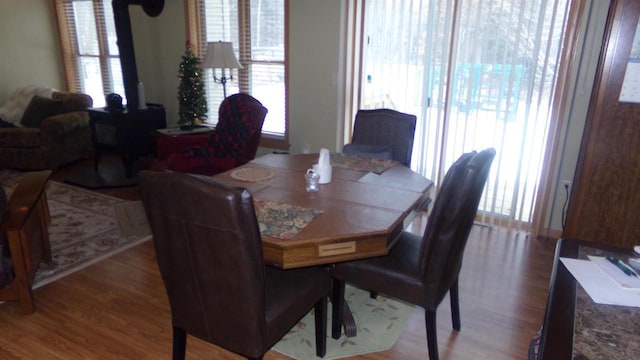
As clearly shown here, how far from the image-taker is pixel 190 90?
15.1ft

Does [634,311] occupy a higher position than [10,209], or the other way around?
[634,311]

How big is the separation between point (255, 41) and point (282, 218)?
3.27 metres

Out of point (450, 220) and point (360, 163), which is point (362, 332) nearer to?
point (450, 220)

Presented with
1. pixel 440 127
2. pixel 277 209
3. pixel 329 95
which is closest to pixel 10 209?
pixel 277 209

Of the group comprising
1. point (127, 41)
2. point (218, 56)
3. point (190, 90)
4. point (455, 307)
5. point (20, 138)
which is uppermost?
point (127, 41)

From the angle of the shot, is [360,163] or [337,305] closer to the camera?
[337,305]

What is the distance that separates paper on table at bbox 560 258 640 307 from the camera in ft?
3.44

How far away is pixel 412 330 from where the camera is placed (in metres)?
2.29

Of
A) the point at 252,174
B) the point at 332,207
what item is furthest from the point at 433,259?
the point at 252,174

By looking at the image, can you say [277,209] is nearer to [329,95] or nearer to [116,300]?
[116,300]

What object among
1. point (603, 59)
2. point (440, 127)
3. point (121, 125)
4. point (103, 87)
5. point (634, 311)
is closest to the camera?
point (634, 311)

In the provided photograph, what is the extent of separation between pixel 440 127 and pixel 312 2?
5.48 ft

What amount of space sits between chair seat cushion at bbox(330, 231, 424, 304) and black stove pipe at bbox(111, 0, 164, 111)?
376cm

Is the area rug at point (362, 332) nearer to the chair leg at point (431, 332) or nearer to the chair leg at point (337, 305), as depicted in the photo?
the chair leg at point (337, 305)
